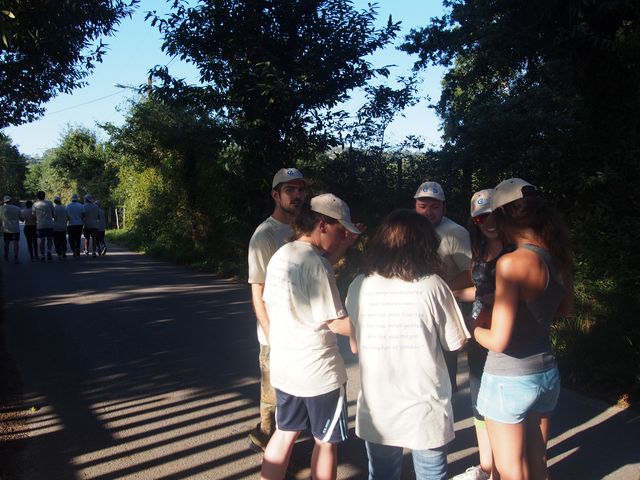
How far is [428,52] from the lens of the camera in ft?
38.9

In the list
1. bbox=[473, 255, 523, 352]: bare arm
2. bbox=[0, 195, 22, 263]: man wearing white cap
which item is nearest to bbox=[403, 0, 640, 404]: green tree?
bbox=[473, 255, 523, 352]: bare arm

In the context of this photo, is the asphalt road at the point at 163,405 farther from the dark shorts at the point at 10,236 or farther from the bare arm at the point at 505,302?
the dark shorts at the point at 10,236

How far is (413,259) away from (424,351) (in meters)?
0.38

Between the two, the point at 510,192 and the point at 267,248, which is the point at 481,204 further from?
the point at 267,248

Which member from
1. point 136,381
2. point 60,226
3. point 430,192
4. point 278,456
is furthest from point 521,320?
point 60,226

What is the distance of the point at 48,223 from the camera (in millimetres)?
15102

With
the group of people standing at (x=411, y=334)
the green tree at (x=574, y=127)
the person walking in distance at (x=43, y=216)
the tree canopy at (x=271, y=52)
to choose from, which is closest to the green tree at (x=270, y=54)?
the tree canopy at (x=271, y=52)

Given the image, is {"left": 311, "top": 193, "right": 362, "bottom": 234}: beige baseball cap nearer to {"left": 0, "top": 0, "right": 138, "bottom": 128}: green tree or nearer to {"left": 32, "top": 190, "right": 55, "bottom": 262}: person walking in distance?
{"left": 0, "top": 0, "right": 138, "bottom": 128}: green tree

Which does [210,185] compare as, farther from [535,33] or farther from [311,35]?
[535,33]

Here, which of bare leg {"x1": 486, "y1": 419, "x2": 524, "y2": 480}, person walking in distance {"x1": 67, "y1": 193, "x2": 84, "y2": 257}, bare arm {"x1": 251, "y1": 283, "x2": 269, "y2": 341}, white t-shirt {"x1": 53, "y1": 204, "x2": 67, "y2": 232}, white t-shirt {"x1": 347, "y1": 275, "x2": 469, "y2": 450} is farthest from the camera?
person walking in distance {"x1": 67, "y1": 193, "x2": 84, "y2": 257}

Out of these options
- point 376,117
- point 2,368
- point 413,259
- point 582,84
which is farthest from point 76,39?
point 413,259

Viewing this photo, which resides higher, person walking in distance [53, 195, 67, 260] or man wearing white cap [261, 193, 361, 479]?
person walking in distance [53, 195, 67, 260]

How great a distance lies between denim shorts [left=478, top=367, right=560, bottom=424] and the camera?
261 centimetres

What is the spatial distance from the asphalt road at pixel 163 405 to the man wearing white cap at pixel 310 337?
Result: 0.88 m
